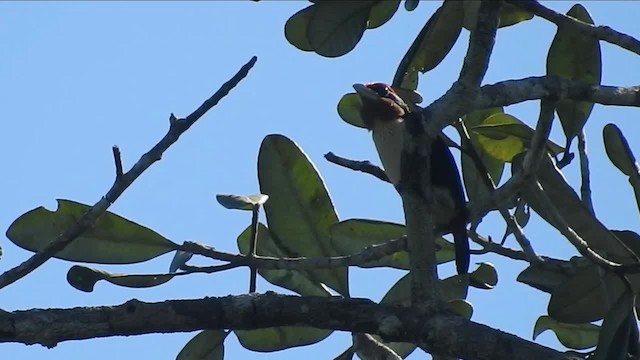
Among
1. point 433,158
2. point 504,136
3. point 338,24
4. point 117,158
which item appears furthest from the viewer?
point 433,158

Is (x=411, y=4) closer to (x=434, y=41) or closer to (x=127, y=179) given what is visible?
(x=434, y=41)

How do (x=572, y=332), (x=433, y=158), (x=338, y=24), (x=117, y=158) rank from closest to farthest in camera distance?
(x=117, y=158), (x=338, y=24), (x=572, y=332), (x=433, y=158)

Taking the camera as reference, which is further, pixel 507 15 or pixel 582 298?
pixel 507 15

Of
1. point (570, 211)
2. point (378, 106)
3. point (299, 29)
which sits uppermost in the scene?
point (378, 106)

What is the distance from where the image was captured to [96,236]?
3111 mm

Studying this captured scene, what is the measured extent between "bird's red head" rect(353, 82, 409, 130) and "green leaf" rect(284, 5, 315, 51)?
0.56m

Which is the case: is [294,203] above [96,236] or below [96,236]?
above

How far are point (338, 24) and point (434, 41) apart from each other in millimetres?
297

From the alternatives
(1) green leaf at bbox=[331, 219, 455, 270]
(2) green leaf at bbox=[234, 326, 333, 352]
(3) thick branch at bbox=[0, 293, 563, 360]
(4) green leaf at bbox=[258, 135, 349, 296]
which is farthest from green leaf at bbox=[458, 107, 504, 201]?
(3) thick branch at bbox=[0, 293, 563, 360]

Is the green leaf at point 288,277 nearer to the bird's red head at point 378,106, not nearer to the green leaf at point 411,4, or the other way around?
the bird's red head at point 378,106

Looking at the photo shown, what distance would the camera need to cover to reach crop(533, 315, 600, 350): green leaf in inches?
139

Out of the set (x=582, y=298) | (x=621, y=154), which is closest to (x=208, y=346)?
(x=582, y=298)

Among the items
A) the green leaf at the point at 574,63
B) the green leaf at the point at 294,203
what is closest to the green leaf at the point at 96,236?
the green leaf at the point at 294,203

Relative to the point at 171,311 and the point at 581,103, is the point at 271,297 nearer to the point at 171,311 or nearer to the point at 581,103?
the point at 171,311
